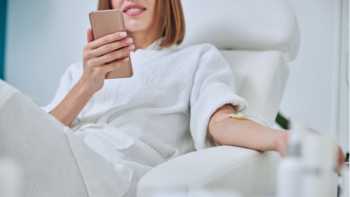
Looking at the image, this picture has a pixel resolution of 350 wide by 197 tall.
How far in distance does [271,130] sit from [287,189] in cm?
64

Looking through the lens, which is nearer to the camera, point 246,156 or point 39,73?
point 246,156

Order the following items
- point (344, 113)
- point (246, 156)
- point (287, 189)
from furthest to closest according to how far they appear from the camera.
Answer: point (344, 113) < point (246, 156) < point (287, 189)

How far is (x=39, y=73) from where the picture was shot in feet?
8.98

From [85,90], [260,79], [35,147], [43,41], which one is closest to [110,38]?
[85,90]

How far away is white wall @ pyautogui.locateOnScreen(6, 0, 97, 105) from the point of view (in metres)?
2.66

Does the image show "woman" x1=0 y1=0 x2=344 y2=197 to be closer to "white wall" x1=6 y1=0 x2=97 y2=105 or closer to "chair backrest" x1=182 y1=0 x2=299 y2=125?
"chair backrest" x1=182 y1=0 x2=299 y2=125

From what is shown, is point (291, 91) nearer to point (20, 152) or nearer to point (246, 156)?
point (246, 156)

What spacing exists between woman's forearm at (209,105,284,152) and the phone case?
0.80 ft

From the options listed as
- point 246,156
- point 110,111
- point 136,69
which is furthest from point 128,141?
point 246,156

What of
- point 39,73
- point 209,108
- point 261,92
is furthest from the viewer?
point 39,73

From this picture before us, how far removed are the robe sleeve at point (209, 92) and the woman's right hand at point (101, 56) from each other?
188 mm

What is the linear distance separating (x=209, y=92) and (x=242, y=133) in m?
0.22

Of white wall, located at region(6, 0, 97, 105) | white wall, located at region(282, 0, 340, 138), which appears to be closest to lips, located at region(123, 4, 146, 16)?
white wall, located at region(282, 0, 340, 138)

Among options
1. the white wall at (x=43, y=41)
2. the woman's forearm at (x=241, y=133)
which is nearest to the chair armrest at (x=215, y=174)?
the woman's forearm at (x=241, y=133)
